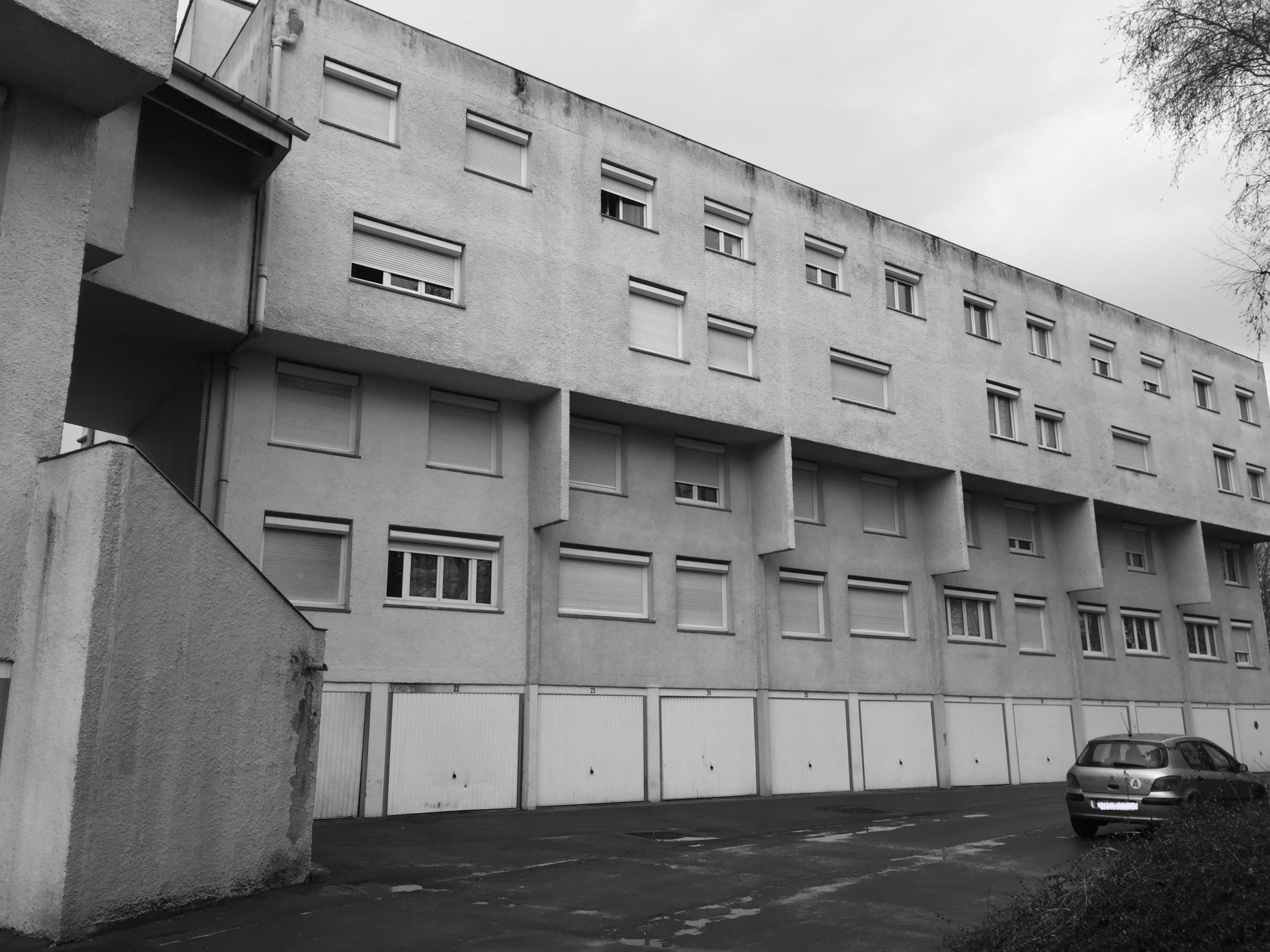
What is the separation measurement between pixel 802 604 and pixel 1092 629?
35.7ft

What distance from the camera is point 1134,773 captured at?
13.7 m

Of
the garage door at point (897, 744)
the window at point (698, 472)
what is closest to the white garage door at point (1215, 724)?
the garage door at point (897, 744)

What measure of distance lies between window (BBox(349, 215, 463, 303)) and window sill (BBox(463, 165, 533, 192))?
61.4 inches

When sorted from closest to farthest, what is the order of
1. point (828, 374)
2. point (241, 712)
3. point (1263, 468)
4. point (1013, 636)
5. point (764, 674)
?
point (241, 712) → point (764, 674) → point (828, 374) → point (1013, 636) → point (1263, 468)

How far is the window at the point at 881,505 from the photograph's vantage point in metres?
25.6

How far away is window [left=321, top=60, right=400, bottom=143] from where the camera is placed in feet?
61.3

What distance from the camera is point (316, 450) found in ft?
59.0

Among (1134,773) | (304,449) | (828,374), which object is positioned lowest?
(1134,773)

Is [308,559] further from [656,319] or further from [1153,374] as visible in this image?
[1153,374]

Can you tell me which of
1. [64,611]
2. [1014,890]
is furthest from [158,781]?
[1014,890]

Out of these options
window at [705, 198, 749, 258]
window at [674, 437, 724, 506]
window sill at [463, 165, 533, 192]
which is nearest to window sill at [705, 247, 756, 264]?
window at [705, 198, 749, 258]

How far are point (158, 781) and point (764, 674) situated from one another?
15.2 m

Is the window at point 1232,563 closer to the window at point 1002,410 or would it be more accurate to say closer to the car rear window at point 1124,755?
the window at point 1002,410

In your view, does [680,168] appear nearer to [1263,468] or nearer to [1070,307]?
[1070,307]
